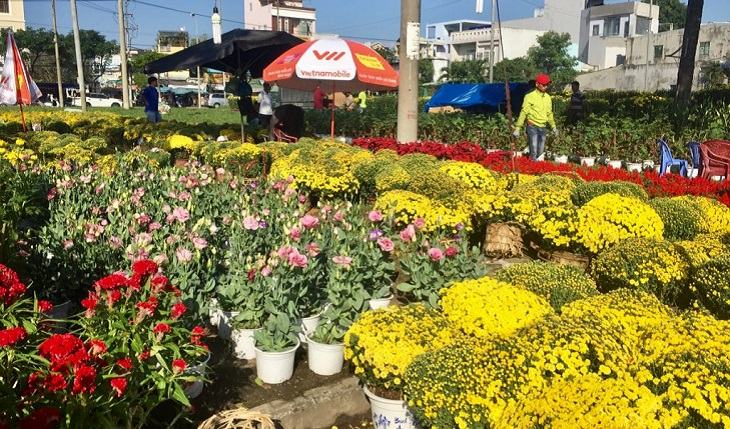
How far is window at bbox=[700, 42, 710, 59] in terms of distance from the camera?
181 feet

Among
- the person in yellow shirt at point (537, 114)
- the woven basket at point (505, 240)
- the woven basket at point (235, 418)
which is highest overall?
the person in yellow shirt at point (537, 114)

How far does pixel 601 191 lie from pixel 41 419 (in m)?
5.81

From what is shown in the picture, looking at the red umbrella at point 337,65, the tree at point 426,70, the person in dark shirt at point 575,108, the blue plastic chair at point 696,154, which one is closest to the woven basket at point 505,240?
the red umbrella at point 337,65

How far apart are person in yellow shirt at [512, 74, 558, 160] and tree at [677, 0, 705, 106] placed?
5.62 meters

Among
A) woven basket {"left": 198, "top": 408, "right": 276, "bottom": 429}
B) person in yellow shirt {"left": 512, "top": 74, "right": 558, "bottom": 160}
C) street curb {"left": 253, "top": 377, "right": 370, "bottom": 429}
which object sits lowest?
street curb {"left": 253, "top": 377, "right": 370, "bottom": 429}

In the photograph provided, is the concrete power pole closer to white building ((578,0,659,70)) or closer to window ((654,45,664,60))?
window ((654,45,664,60))

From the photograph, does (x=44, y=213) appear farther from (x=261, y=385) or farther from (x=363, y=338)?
(x=363, y=338)

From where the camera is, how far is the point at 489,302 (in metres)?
3.52

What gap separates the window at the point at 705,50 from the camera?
181 ft

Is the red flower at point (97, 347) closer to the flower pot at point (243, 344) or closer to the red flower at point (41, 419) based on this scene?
the red flower at point (41, 419)

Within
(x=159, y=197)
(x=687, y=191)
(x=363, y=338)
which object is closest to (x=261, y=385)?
(x=363, y=338)

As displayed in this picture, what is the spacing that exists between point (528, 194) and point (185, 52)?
Answer: 9329 mm

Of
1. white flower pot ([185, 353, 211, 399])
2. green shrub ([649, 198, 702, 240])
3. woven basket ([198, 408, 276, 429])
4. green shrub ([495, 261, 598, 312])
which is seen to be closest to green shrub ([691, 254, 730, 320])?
green shrub ([495, 261, 598, 312])

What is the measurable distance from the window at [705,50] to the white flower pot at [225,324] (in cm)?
6199
